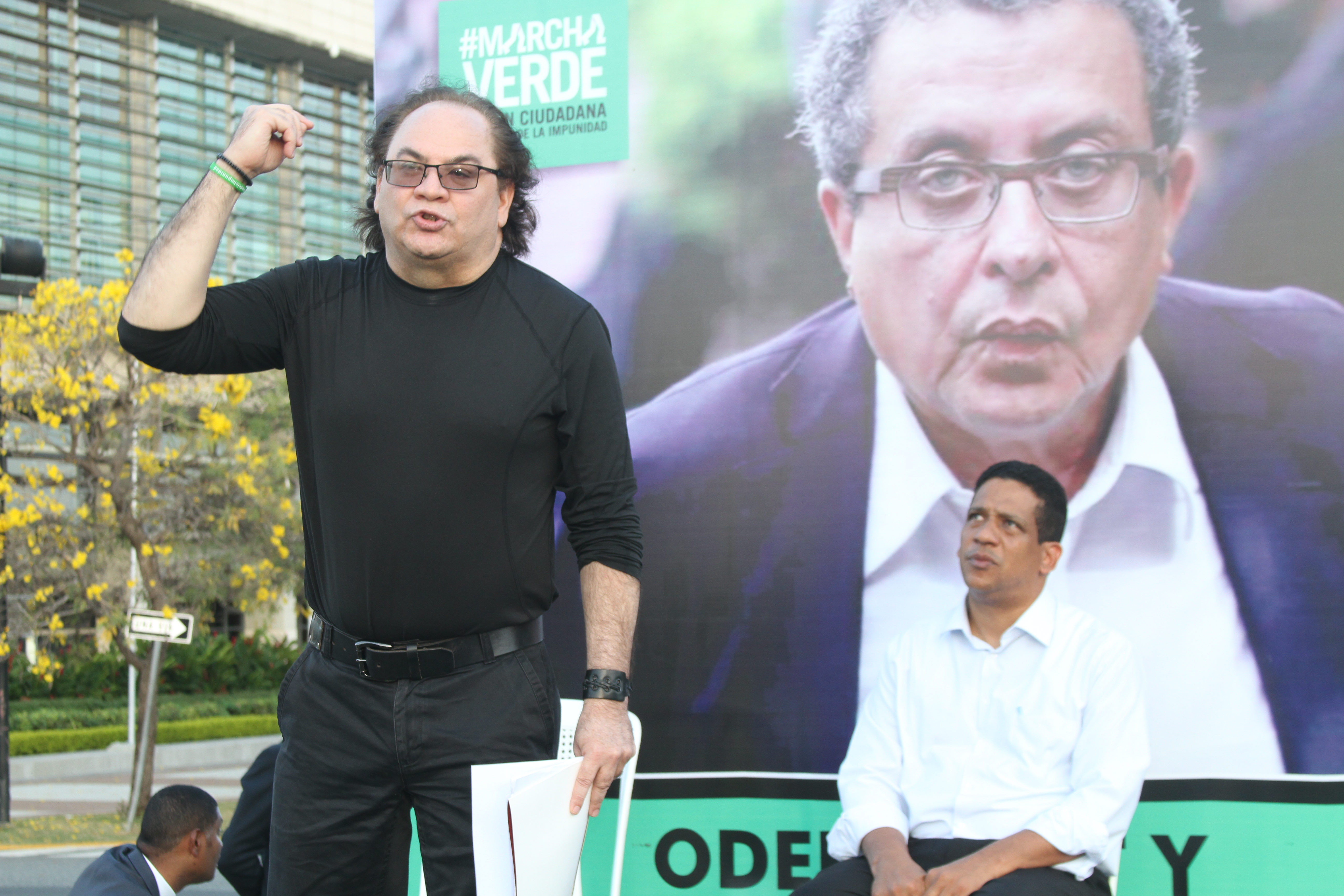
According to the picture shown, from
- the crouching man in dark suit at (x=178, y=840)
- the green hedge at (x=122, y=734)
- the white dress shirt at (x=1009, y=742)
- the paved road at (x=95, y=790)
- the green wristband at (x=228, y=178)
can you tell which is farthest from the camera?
the green hedge at (x=122, y=734)

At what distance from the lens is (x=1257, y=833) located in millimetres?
3031

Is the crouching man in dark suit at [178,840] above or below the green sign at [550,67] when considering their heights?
below

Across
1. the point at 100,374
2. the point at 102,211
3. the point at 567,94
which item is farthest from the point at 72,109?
the point at 567,94

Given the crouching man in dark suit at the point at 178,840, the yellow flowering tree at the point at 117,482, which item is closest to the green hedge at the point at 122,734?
the yellow flowering tree at the point at 117,482

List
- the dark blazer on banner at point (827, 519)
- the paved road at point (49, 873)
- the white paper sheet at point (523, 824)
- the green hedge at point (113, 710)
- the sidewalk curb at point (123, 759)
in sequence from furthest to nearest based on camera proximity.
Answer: the green hedge at point (113, 710) < the sidewalk curb at point (123, 759) < the paved road at point (49, 873) < the dark blazer on banner at point (827, 519) < the white paper sheet at point (523, 824)

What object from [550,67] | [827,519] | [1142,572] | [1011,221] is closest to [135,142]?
[550,67]

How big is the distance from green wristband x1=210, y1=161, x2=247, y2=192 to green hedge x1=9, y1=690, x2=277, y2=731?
12.6 meters

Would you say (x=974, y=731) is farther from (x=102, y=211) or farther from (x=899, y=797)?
(x=102, y=211)

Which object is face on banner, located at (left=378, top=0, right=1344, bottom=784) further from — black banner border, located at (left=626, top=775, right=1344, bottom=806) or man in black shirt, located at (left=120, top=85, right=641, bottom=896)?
man in black shirt, located at (left=120, top=85, right=641, bottom=896)

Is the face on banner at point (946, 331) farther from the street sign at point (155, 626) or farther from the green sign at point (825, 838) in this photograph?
the street sign at point (155, 626)

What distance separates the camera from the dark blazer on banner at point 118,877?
9.75 feet

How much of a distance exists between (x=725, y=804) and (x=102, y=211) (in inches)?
787

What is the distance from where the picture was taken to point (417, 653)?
188cm

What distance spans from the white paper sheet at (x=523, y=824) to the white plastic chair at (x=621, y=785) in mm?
1001
